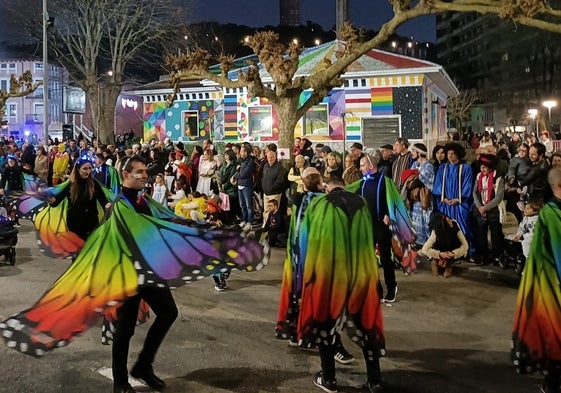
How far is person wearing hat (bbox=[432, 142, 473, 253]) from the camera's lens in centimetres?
973

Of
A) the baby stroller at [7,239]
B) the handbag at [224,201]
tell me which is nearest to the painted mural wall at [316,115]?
the handbag at [224,201]

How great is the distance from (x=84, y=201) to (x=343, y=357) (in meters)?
3.32

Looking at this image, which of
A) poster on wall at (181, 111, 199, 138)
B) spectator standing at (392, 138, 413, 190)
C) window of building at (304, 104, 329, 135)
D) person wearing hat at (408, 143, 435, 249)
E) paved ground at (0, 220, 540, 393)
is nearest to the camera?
paved ground at (0, 220, 540, 393)

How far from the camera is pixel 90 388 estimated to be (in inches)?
202

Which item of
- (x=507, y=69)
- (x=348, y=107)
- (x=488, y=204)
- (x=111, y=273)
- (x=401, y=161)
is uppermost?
(x=507, y=69)

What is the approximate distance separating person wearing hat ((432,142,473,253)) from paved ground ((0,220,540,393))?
4.81 feet

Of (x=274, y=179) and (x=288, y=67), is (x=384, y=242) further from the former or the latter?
(x=288, y=67)

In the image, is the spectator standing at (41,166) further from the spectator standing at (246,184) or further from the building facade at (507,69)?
the building facade at (507,69)

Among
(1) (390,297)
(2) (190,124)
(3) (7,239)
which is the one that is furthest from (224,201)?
(2) (190,124)

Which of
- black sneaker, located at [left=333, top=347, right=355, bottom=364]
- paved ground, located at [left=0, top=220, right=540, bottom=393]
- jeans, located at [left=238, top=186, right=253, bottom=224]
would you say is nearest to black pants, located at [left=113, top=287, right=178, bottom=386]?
paved ground, located at [left=0, top=220, right=540, bottom=393]

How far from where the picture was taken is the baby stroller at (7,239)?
1003 centimetres

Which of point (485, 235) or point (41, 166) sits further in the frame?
point (41, 166)

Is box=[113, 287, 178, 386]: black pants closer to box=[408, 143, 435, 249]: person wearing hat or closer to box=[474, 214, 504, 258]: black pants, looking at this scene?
box=[408, 143, 435, 249]: person wearing hat

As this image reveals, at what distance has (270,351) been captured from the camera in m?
6.00
